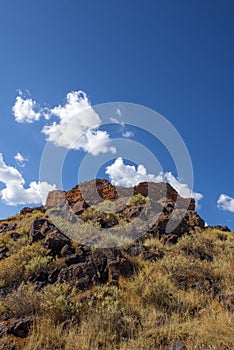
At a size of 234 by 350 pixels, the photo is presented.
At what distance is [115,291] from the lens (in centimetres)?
629

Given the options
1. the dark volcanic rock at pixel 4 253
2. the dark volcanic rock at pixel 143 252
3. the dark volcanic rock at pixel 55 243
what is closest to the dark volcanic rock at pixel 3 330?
the dark volcanic rock at pixel 55 243

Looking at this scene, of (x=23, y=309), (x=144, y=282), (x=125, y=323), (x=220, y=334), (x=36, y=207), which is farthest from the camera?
(x=36, y=207)

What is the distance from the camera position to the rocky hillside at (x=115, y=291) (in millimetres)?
4719

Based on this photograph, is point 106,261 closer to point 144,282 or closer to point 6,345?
point 144,282

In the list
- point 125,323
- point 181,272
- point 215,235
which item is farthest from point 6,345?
point 215,235

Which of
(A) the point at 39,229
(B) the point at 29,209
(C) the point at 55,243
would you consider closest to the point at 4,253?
(C) the point at 55,243

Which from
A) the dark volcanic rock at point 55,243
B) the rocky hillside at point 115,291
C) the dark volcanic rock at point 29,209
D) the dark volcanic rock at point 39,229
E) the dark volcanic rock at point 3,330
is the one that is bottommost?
the dark volcanic rock at point 3,330

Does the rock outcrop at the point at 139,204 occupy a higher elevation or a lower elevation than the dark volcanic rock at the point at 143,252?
higher

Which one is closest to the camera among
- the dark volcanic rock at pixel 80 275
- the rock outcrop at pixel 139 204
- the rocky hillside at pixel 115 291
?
the rocky hillside at pixel 115 291

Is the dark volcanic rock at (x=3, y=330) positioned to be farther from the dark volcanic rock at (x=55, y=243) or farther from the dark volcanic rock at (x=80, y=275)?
the dark volcanic rock at (x=55, y=243)

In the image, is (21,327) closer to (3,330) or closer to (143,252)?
(3,330)

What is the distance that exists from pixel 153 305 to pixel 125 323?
1.13 m

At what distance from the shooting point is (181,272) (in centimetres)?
766

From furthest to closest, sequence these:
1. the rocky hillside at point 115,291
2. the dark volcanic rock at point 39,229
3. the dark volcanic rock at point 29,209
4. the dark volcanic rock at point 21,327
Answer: the dark volcanic rock at point 29,209
the dark volcanic rock at point 39,229
the dark volcanic rock at point 21,327
the rocky hillside at point 115,291
